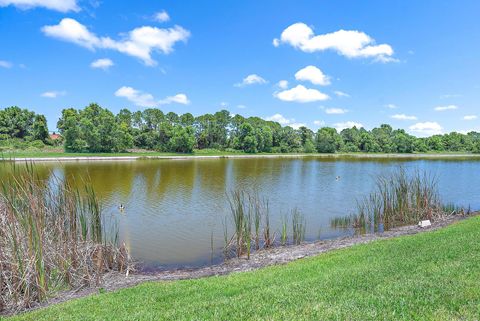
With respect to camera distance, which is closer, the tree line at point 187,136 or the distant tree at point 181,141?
the tree line at point 187,136

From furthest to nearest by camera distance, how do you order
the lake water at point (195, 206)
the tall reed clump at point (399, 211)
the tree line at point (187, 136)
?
the tree line at point (187, 136), the tall reed clump at point (399, 211), the lake water at point (195, 206)

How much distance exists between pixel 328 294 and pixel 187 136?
275 feet

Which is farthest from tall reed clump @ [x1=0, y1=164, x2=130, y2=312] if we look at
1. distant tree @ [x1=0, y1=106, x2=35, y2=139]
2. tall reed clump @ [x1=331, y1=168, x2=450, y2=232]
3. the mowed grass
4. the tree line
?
distant tree @ [x1=0, y1=106, x2=35, y2=139]

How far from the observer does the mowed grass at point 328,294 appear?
524 centimetres

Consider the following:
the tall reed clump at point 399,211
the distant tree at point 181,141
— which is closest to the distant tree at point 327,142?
the distant tree at point 181,141

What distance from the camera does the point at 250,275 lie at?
359 inches

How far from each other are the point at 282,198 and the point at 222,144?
268 feet

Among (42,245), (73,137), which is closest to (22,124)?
(73,137)

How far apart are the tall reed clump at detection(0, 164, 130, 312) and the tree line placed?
67.3 meters

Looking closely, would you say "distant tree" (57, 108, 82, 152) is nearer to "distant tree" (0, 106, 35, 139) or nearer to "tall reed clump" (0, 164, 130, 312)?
"distant tree" (0, 106, 35, 139)

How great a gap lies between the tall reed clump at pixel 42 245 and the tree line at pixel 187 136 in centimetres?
6733

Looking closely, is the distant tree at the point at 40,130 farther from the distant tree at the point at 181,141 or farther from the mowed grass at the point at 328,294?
the mowed grass at the point at 328,294

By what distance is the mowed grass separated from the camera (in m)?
5.24

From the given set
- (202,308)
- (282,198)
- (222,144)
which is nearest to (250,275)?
(202,308)
